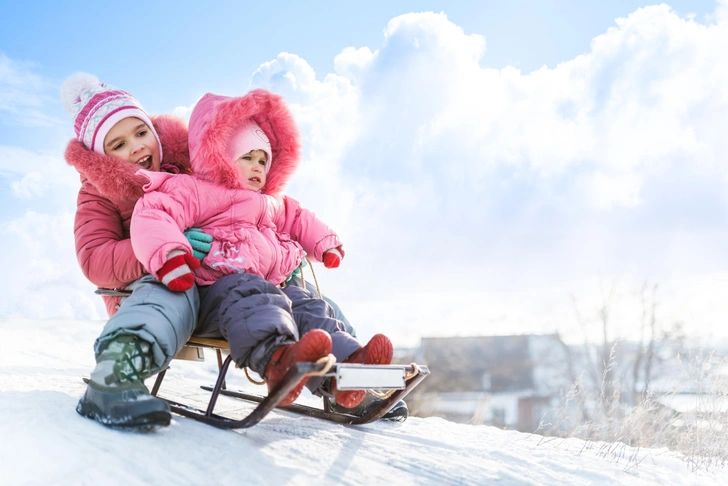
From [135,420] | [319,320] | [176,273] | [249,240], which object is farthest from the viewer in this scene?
[249,240]

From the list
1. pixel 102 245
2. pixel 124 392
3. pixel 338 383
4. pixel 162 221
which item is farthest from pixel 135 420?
pixel 102 245

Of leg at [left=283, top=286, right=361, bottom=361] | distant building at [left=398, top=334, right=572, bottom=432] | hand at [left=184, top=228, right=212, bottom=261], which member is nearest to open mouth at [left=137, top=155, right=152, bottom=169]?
hand at [left=184, top=228, right=212, bottom=261]

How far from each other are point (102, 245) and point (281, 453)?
3.73ft

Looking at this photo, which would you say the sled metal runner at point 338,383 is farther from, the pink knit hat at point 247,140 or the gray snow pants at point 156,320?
the pink knit hat at point 247,140

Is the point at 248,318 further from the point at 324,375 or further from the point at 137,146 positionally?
the point at 137,146

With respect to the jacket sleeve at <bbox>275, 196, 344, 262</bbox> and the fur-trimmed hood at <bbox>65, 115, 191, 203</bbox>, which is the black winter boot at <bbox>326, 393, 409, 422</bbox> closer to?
the jacket sleeve at <bbox>275, 196, 344, 262</bbox>

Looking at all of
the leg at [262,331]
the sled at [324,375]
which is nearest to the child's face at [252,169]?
the leg at [262,331]

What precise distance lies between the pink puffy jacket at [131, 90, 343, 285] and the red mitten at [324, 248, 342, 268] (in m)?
0.03

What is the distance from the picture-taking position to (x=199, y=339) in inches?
82.0

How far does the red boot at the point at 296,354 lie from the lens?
1.56 metres

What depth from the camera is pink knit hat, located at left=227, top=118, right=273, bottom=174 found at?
7.55 ft

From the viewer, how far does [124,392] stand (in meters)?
1.58

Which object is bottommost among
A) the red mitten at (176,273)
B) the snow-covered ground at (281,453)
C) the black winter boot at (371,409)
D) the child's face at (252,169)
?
the snow-covered ground at (281,453)

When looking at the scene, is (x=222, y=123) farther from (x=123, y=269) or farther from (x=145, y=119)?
(x=123, y=269)
